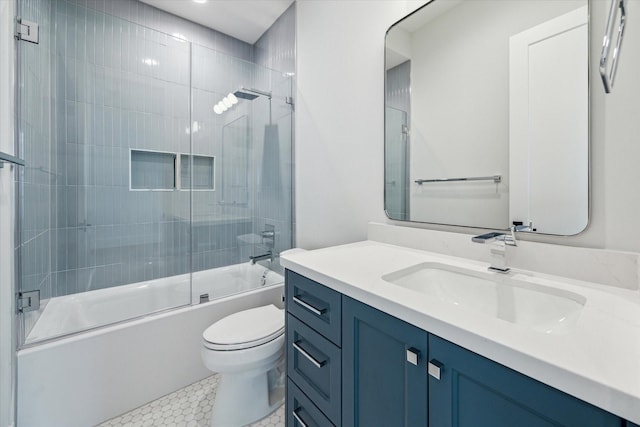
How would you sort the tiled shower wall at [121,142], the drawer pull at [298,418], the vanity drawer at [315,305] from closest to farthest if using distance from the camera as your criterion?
the vanity drawer at [315,305] → the drawer pull at [298,418] → the tiled shower wall at [121,142]

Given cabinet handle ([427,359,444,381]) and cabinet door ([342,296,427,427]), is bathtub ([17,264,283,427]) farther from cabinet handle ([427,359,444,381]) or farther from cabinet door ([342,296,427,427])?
cabinet handle ([427,359,444,381])

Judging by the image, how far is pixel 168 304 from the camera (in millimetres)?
1861

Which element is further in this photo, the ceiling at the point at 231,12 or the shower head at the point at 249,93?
the shower head at the point at 249,93

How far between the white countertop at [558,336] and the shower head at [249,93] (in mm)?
1919

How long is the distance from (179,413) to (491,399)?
5.03 feet

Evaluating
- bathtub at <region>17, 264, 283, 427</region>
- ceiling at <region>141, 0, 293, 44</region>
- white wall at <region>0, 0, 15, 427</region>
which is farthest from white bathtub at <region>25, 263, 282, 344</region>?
ceiling at <region>141, 0, 293, 44</region>

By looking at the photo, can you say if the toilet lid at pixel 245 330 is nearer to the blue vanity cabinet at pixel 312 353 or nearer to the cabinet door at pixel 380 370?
the blue vanity cabinet at pixel 312 353

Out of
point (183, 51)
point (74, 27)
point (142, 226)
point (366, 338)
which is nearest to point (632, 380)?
point (366, 338)

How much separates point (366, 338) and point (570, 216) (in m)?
0.77

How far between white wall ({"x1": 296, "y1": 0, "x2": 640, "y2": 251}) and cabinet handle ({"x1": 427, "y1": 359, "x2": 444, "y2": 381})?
66cm

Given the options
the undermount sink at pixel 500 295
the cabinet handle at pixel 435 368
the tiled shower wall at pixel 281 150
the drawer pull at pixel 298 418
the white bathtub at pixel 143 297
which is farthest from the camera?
the tiled shower wall at pixel 281 150

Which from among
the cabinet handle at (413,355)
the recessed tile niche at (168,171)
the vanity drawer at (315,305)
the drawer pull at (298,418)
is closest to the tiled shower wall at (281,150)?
the recessed tile niche at (168,171)

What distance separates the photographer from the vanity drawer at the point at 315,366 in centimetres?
88

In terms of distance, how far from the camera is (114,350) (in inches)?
56.4
